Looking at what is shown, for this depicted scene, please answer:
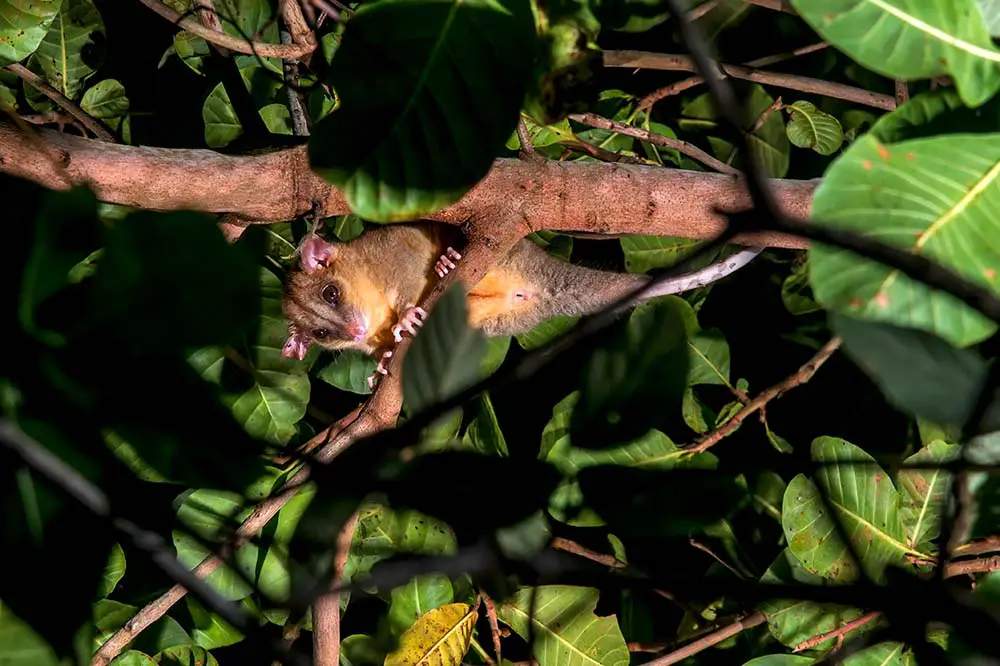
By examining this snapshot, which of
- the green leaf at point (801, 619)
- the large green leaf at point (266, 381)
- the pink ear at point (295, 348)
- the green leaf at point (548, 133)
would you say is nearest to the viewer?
the green leaf at point (801, 619)

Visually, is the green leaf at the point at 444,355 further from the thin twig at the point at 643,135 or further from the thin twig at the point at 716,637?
the thin twig at the point at 716,637

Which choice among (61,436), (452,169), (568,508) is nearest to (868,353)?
(568,508)

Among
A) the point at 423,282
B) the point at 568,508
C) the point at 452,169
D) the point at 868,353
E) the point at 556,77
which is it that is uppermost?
the point at 868,353

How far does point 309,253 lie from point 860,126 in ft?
6.94

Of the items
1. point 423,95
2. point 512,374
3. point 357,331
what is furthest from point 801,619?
point 357,331

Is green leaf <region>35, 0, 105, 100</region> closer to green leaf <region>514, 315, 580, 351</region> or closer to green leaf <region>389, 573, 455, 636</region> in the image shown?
green leaf <region>514, 315, 580, 351</region>

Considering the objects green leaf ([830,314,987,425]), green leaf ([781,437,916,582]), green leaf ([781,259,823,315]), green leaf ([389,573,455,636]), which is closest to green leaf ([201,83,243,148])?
green leaf ([389,573,455,636])

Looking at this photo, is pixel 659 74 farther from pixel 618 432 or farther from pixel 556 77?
pixel 618 432

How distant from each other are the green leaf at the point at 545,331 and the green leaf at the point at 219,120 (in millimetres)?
1304

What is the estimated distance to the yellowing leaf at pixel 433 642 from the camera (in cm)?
245

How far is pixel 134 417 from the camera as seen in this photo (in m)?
0.71

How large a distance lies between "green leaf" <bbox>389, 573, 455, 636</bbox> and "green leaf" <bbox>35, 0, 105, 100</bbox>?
2075mm

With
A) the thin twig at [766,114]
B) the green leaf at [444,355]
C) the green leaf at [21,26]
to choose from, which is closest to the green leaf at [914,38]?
the green leaf at [444,355]

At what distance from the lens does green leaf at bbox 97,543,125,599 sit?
8.04 feet
